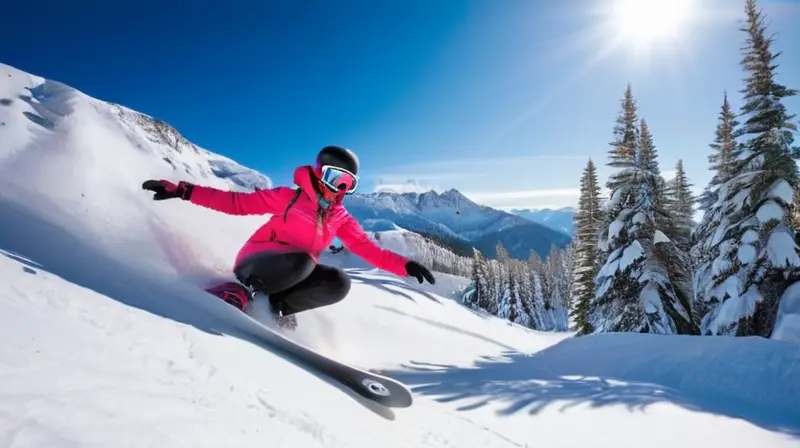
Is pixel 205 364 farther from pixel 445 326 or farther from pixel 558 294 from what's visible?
pixel 558 294

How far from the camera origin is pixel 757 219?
12.6 metres

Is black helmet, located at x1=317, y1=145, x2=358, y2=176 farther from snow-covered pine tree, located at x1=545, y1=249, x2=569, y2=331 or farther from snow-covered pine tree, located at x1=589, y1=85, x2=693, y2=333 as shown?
snow-covered pine tree, located at x1=545, y1=249, x2=569, y2=331

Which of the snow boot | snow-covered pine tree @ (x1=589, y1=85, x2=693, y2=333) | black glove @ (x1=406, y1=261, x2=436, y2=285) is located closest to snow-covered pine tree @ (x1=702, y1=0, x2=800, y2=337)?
snow-covered pine tree @ (x1=589, y1=85, x2=693, y2=333)

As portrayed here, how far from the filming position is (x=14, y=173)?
10.3ft

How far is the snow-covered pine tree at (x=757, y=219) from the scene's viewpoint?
12023mm

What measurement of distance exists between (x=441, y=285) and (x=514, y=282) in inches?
1942

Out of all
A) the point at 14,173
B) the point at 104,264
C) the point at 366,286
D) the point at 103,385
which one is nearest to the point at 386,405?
the point at 103,385

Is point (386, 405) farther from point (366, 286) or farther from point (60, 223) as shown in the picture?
point (366, 286)

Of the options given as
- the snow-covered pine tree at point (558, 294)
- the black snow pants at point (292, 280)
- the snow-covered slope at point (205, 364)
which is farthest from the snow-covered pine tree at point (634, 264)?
the snow-covered pine tree at point (558, 294)

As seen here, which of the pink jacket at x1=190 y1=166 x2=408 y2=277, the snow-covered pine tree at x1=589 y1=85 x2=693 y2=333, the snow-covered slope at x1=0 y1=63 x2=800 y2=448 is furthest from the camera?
the snow-covered pine tree at x1=589 y1=85 x2=693 y2=333

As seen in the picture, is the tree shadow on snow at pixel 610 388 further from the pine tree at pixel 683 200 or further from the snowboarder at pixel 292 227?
the pine tree at pixel 683 200

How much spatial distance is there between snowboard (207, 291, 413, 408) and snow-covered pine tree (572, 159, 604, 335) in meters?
21.8

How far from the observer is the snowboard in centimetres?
278

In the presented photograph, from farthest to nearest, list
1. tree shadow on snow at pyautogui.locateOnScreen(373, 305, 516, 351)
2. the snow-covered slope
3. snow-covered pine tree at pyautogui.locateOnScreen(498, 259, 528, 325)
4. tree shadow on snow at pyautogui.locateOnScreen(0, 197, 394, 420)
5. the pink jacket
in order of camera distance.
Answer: snow-covered pine tree at pyautogui.locateOnScreen(498, 259, 528, 325) → tree shadow on snow at pyautogui.locateOnScreen(373, 305, 516, 351) → the pink jacket → tree shadow on snow at pyautogui.locateOnScreen(0, 197, 394, 420) → the snow-covered slope
